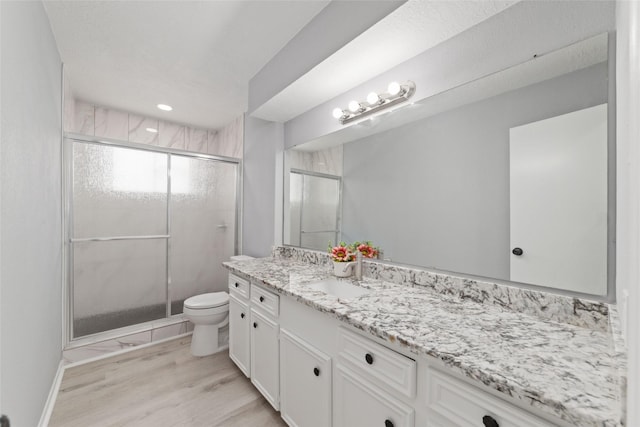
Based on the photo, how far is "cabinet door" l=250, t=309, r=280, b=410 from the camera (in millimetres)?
1576

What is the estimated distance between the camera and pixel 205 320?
7.65ft

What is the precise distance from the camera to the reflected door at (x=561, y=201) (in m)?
0.97

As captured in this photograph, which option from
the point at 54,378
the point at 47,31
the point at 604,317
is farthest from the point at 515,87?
the point at 54,378

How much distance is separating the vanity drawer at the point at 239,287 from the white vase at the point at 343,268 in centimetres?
65

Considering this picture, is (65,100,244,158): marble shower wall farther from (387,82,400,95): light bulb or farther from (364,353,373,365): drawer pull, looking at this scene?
(364,353,373,365): drawer pull

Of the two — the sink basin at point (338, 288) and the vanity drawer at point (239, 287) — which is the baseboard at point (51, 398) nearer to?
the vanity drawer at point (239, 287)

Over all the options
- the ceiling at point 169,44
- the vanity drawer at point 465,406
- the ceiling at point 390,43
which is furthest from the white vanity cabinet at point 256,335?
the ceiling at point 169,44

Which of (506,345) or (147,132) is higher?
(147,132)

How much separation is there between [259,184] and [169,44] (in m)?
1.36

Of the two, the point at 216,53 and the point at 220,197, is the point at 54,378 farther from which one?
the point at 216,53

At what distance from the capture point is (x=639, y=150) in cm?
39

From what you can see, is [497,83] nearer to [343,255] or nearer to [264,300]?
[343,255]

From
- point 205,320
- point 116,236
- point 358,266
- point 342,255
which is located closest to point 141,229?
point 116,236

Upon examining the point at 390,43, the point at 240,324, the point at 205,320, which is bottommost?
the point at 205,320
